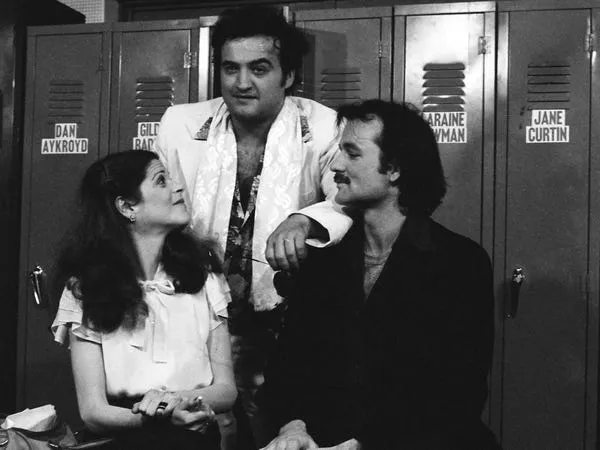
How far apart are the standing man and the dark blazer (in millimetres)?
474

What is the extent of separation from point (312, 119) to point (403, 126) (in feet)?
1.93

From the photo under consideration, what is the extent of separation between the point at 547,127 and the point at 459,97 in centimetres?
37

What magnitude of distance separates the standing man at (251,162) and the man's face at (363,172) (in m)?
0.39

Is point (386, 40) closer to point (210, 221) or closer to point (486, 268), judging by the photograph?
point (210, 221)

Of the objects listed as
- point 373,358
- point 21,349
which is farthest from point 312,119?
point 21,349

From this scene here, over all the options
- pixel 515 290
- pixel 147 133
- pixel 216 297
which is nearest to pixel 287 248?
pixel 216 297

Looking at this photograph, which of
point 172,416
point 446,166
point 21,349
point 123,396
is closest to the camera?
point 172,416

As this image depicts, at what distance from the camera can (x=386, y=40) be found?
348 cm

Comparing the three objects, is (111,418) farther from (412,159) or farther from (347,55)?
(347,55)

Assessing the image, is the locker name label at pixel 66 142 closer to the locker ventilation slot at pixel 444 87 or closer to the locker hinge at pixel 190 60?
the locker hinge at pixel 190 60

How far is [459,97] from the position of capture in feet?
11.2

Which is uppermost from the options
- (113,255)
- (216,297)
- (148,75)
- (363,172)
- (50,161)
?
(148,75)

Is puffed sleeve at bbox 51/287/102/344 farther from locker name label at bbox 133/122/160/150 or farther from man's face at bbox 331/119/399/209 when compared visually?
locker name label at bbox 133/122/160/150

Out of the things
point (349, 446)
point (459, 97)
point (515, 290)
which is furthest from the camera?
point (459, 97)
